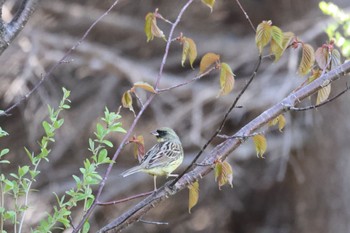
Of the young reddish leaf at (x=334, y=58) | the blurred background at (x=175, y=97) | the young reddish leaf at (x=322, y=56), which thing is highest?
the young reddish leaf at (x=322, y=56)

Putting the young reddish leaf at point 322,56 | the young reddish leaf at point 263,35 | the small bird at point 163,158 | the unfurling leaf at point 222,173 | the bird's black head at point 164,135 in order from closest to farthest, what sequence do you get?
1. the young reddish leaf at point 263,35
2. the unfurling leaf at point 222,173
3. the young reddish leaf at point 322,56
4. the small bird at point 163,158
5. the bird's black head at point 164,135

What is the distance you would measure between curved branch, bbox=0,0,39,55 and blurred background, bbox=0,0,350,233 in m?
5.07

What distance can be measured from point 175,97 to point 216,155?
605 centimetres

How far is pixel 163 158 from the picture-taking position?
147 inches

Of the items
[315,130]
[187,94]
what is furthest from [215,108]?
[315,130]

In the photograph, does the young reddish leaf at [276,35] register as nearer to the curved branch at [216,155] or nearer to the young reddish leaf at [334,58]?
the curved branch at [216,155]

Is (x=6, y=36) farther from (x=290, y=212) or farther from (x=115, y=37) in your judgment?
(x=290, y=212)

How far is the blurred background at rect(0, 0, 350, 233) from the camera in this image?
27.3 ft

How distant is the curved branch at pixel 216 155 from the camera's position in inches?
110

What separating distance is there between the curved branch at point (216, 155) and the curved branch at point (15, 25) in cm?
74

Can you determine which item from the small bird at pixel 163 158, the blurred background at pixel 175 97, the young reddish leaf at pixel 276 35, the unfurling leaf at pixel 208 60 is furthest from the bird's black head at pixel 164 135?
the blurred background at pixel 175 97

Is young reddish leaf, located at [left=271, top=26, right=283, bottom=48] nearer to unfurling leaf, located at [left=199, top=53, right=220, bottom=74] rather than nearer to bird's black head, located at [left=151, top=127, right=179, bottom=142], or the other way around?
unfurling leaf, located at [left=199, top=53, right=220, bottom=74]

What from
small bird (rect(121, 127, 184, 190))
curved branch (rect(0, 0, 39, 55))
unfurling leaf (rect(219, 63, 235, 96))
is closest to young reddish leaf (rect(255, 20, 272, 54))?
unfurling leaf (rect(219, 63, 235, 96))

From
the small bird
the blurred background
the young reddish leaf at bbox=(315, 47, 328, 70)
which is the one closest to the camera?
the young reddish leaf at bbox=(315, 47, 328, 70)
